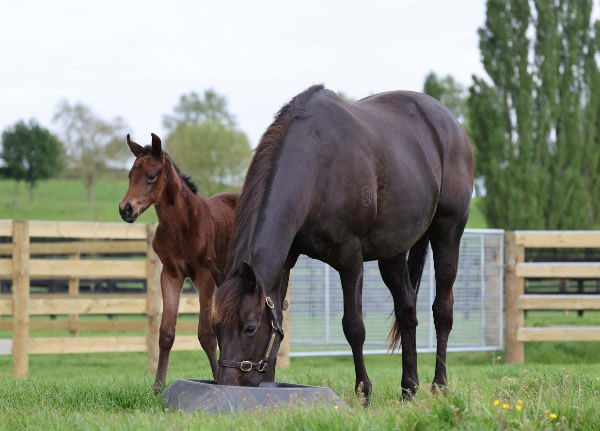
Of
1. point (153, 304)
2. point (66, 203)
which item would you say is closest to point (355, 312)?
point (153, 304)

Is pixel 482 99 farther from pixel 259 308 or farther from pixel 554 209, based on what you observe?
pixel 259 308

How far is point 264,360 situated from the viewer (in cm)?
412

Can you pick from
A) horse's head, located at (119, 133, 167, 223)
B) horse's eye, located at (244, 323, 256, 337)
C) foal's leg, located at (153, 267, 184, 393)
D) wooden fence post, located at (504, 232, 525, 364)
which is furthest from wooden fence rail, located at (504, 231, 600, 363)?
horse's eye, located at (244, 323, 256, 337)

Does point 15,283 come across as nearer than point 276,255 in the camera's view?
No

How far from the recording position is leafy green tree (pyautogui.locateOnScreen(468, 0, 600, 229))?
28.5 meters

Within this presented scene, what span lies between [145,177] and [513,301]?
698 cm

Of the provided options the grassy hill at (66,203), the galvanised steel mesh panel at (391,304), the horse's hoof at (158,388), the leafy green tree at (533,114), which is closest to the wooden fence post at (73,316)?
the galvanised steel mesh panel at (391,304)

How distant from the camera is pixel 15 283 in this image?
9.36 metres

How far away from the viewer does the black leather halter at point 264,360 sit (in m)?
4.02

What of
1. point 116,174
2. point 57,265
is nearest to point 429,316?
point 57,265

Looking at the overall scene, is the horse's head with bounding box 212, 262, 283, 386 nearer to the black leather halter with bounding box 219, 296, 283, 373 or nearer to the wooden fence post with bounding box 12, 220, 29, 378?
the black leather halter with bounding box 219, 296, 283, 373

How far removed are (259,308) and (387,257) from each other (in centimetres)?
159

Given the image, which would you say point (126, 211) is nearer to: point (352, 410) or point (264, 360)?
point (264, 360)

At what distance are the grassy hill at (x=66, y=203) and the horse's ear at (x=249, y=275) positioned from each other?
36.3 meters
